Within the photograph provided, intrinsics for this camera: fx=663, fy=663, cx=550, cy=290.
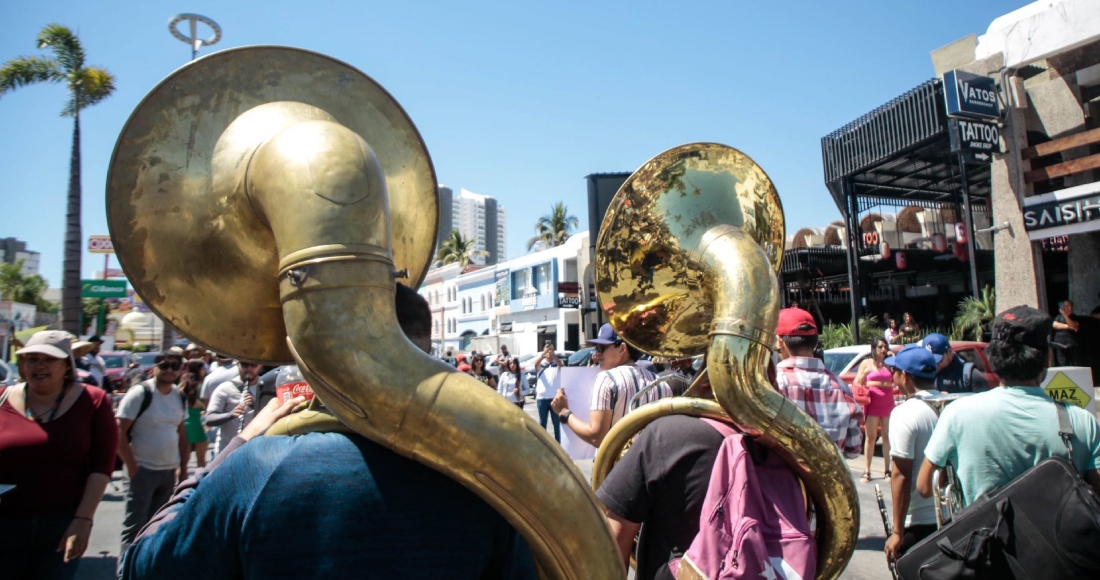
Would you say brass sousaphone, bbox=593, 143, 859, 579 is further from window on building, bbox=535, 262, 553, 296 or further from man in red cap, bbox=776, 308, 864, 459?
window on building, bbox=535, 262, 553, 296

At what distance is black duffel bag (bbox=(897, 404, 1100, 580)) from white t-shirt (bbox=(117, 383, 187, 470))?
178 inches

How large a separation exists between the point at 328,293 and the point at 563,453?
449 mm

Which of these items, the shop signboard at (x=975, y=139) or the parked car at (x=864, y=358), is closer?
the parked car at (x=864, y=358)

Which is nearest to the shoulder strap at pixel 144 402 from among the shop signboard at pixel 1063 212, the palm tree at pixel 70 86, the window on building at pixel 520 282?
the palm tree at pixel 70 86

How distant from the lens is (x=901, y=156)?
1608 cm

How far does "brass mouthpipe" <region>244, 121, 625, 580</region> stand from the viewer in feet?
3.31

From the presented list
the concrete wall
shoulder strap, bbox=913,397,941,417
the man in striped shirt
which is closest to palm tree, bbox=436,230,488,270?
the concrete wall

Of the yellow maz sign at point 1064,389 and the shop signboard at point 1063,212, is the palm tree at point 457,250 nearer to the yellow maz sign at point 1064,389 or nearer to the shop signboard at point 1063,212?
the shop signboard at point 1063,212

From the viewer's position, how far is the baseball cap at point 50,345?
112 inches

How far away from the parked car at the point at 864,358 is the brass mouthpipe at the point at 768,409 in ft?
18.7

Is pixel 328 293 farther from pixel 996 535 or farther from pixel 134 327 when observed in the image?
pixel 134 327

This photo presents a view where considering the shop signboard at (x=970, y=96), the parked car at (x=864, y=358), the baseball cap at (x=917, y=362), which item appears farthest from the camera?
the shop signboard at (x=970, y=96)

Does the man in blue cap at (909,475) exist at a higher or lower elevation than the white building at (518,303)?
lower

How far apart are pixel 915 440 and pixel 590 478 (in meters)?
3.14
